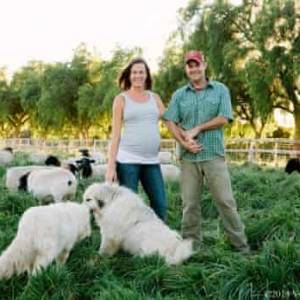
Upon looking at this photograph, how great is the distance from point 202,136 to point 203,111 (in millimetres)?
229

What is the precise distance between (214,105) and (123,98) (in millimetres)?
817

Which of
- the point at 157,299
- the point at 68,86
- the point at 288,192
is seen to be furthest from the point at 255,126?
the point at 157,299

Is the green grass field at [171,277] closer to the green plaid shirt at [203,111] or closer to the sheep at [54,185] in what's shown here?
the green plaid shirt at [203,111]

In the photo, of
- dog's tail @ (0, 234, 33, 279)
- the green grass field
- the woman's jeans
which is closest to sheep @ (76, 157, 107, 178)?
the green grass field

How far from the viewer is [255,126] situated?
27.5 m

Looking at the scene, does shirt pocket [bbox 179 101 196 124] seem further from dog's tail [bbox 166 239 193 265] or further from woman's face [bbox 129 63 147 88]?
dog's tail [bbox 166 239 193 265]

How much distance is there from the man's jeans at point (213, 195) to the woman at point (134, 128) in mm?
382

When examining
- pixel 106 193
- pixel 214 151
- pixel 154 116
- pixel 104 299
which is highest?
pixel 154 116

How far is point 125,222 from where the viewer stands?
473cm

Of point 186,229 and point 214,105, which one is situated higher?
point 214,105

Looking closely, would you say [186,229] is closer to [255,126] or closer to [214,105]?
[214,105]

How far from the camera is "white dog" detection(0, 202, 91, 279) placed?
4160mm

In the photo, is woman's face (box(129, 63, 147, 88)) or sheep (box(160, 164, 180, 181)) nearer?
woman's face (box(129, 63, 147, 88))

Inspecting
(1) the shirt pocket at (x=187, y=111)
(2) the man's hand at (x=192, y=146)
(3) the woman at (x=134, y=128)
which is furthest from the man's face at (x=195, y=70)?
(2) the man's hand at (x=192, y=146)
